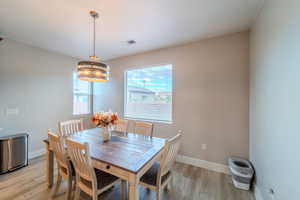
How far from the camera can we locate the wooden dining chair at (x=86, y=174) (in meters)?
1.20

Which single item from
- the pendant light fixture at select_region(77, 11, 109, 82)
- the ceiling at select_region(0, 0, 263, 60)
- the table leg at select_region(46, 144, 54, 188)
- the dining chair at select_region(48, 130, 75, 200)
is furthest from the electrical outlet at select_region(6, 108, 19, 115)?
the pendant light fixture at select_region(77, 11, 109, 82)

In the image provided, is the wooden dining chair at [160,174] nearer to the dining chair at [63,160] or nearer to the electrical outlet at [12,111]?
the dining chair at [63,160]

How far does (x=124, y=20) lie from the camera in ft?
6.25

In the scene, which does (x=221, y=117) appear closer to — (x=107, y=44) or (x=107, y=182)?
(x=107, y=182)

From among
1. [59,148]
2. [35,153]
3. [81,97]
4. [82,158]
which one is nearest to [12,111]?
[35,153]

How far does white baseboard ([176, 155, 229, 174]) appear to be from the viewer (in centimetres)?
227

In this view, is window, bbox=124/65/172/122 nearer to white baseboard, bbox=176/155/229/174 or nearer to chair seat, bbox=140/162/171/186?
white baseboard, bbox=176/155/229/174

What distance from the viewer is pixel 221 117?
229 centimetres

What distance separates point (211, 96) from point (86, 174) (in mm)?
2373

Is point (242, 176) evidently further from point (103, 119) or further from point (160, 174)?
point (103, 119)

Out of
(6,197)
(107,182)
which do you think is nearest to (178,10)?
(107,182)

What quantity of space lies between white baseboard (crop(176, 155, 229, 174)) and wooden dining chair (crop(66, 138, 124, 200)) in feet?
5.54

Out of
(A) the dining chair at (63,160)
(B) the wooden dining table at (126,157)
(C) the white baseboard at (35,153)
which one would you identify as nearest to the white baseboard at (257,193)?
(B) the wooden dining table at (126,157)

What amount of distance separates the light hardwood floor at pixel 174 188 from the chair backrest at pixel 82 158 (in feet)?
2.27
